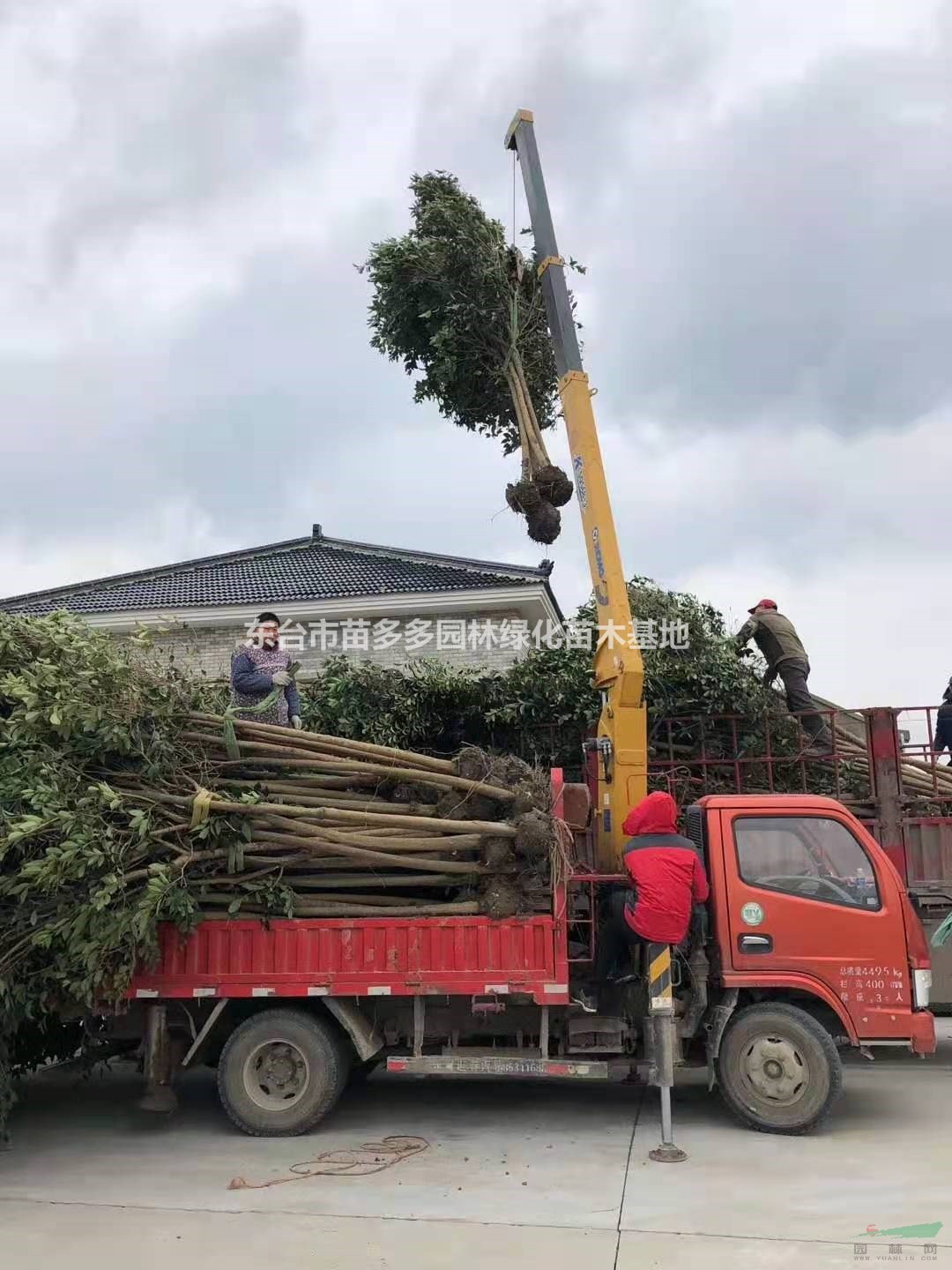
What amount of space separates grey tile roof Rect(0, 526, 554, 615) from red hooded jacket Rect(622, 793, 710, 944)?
9757 mm

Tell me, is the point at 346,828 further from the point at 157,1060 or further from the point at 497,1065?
the point at 157,1060

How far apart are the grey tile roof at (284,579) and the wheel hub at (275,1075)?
10138mm

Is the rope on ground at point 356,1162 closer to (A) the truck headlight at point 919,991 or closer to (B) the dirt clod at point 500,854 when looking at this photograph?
(B) the dirt clod at point 500,854

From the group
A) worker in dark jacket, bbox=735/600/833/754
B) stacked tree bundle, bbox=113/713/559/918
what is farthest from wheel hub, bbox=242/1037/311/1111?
worker in dark jacket, bbox=735/600/833/754

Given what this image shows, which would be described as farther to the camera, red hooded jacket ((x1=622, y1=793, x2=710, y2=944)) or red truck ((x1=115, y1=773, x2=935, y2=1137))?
red truck ((x1=115, y1=773, x2=935, y2=1137))

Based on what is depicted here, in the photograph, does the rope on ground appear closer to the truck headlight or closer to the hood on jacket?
the hood on jacket

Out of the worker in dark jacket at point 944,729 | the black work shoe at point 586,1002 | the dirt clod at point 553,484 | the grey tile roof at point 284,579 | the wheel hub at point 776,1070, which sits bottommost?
the wheel hub at point 776,1070

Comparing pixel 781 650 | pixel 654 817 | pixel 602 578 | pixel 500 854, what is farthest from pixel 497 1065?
pixel 781 650

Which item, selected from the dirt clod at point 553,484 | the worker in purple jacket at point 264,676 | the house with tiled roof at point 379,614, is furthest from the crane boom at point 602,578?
the house with tiled roof at point 379,614

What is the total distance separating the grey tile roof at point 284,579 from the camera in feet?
54.6

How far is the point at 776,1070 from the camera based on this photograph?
21.0ft

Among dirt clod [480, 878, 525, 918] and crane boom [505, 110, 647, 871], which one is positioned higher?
crane boom [505, 110, 647, 871]

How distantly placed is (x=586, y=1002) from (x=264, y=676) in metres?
3.43

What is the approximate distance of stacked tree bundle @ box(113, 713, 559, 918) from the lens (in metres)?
6.47
